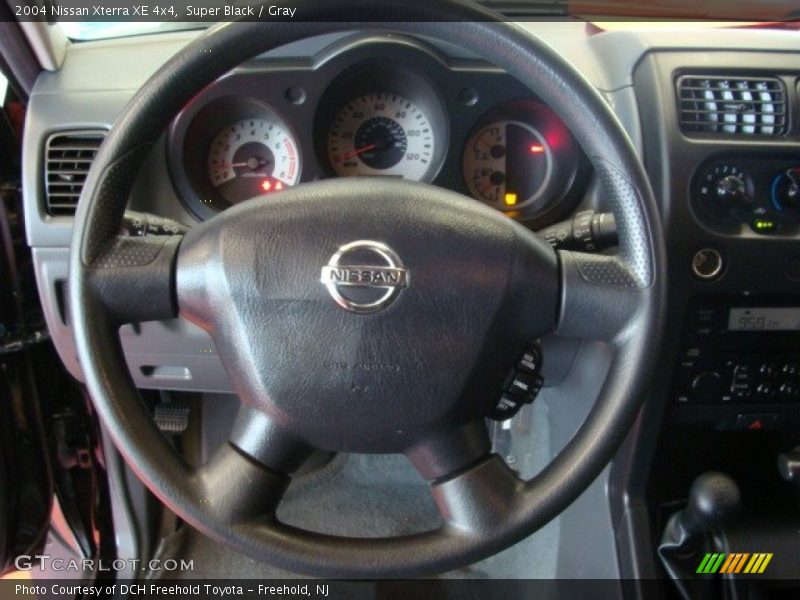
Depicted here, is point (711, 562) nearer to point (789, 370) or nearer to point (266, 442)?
point (789, 370)

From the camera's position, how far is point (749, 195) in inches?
40.2

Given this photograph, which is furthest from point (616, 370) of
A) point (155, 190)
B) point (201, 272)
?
point (155, 190)

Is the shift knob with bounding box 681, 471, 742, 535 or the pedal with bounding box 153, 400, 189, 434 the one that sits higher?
the shift knob with bounding box 681, 471, 742, 535

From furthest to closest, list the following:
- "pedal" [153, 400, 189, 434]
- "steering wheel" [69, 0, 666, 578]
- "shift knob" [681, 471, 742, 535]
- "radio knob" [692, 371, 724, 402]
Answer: "pedal" [153, 400, 189, 434] < "radio knob" [692, 371, 724, 402] < "shift knob" [681, 471, 742, 535] < "steering wheel" [69, 0, 666, 578]

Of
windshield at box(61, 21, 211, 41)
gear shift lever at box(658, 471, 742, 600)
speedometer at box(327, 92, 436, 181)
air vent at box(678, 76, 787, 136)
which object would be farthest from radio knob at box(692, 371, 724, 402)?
windshield at box(61, 21, 211, 41)

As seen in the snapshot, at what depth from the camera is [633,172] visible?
74cm

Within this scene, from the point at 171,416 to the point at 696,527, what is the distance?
95 cm

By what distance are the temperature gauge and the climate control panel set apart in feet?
0.73

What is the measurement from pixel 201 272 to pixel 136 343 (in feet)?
1.34

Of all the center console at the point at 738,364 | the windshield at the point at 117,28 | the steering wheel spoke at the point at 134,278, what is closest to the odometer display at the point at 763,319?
the center console at the point at 738,364

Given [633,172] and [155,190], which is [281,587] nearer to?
[155,190]

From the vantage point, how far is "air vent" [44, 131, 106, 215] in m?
1.05

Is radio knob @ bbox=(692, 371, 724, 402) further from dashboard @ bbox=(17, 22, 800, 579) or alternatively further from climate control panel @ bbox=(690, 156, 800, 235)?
climate control panel @ bbox=(690, 156, 800, 235)

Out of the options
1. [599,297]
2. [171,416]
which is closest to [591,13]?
[599,297]
